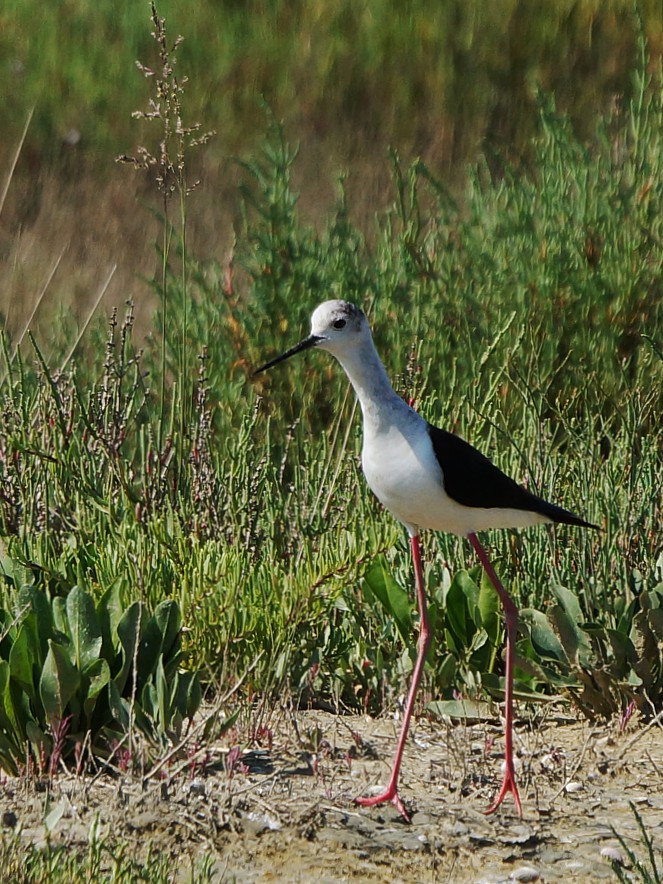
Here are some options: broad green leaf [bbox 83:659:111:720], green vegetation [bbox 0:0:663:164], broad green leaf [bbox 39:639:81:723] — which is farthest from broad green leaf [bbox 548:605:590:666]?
green vegetation [bbox 0:0:663:164]

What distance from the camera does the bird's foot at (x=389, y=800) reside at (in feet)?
10.9

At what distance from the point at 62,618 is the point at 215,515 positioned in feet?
3.45

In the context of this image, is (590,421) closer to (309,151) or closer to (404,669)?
(404,669)

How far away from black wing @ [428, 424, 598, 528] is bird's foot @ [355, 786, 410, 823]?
75 centimetres

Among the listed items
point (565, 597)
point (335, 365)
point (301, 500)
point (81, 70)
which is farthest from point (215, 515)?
point (81, 70)

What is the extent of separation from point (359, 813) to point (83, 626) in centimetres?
84

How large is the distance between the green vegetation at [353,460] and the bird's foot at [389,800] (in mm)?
447

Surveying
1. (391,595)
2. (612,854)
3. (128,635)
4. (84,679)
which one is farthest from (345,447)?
(612,854)

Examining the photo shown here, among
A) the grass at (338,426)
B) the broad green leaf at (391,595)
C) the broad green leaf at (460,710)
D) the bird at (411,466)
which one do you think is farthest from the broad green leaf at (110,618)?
the broad green leaf at (460,710)

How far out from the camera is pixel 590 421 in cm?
457

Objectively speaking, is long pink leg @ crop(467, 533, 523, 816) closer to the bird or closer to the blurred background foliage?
the bird

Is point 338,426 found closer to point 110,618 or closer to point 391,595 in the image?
point 391,595

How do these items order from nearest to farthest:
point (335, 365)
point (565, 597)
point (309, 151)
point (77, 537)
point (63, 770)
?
1. point (63, 770)
2. point (565, 597)
3. point (77, 537)
4. point (335, 365)
5. point (309, 151)

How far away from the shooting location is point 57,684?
334 centimetres
